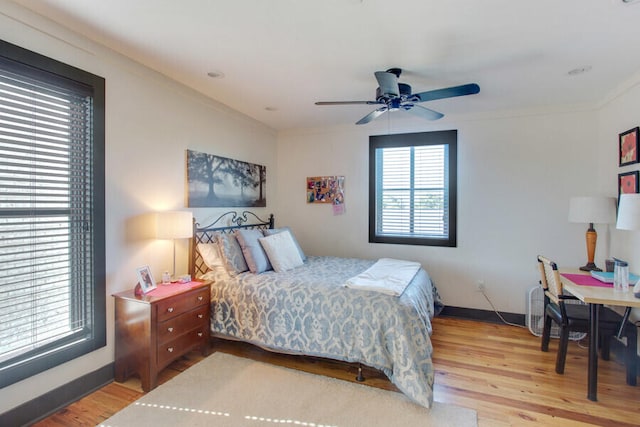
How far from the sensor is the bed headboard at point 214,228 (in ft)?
10.3

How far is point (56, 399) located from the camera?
2.13 meters

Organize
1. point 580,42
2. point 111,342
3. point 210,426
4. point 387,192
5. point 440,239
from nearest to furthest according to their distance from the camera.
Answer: point 210,426, point 580,42, point 111,342, point 440,239, point 387,192

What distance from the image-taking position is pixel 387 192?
440 cm

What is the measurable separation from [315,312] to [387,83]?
1888mm

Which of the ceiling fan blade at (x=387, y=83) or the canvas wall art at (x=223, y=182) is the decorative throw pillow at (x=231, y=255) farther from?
the ceiling fan blade at (x=387, y=83)

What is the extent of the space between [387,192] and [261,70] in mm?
2398

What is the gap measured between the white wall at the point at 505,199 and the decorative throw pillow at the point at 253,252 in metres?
1.64

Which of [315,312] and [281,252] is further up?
[281,252]

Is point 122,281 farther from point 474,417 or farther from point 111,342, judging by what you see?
point 474,417

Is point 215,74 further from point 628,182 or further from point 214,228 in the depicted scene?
point 628,182

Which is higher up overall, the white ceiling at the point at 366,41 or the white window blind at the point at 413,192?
the white ceiling at the point at 366,41

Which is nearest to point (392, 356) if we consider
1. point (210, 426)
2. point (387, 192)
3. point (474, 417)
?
point (474, 417)

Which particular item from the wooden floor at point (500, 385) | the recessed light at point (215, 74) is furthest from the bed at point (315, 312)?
the recessed light at point (215, 74)

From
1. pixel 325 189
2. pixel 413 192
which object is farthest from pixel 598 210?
pixel 325 189
